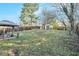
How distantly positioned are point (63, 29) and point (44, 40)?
17 centimetres

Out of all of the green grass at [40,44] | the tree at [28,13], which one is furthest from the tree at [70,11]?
the tree at [28,13]

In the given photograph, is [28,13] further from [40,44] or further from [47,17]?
[40,44]

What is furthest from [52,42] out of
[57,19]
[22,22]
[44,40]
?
[22,22]

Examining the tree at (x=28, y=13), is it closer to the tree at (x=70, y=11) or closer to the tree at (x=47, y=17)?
the tree at (x=47, y=17)

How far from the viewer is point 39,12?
50.8 inches

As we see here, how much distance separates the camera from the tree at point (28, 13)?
4.19ft

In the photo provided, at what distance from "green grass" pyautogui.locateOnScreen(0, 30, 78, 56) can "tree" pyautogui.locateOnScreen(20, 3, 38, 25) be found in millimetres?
111

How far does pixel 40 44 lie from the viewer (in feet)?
4.14

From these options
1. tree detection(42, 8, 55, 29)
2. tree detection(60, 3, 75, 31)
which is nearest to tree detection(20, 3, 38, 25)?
tree detection(42, 8, 55, 29)

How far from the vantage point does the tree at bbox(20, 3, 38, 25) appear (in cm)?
128

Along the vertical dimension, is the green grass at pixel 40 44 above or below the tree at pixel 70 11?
below

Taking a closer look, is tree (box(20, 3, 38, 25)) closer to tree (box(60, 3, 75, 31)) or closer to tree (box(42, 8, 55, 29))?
tree (box(42, 8, 55, 29))

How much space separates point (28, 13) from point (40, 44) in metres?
0.26

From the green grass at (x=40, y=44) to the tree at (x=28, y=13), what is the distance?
4.4 inches
